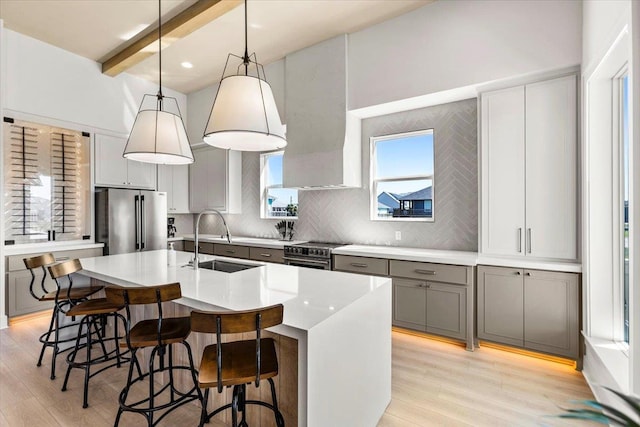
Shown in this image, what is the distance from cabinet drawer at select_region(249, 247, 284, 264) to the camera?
4488mm

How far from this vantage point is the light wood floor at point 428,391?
2072 mm

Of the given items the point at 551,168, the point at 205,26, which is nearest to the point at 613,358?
the point at 551,168

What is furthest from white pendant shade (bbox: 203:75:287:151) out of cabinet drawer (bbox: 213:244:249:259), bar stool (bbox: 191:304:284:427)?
cabinet drawer (bbox: 213:244:249:259)

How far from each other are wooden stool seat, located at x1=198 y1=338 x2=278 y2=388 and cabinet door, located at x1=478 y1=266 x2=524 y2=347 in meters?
2.24

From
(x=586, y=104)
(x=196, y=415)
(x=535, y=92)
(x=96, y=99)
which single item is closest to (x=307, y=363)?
(x=196, y=415)

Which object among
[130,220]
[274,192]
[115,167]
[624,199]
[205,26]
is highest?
[205,26]

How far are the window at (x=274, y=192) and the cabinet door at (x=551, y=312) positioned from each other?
10.8 ft

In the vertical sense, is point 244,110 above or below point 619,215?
above

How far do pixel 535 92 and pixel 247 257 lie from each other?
13.0 ft

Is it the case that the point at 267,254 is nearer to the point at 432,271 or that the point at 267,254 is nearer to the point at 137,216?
the point at 137,216

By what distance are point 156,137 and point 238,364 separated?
A: 5.91ft

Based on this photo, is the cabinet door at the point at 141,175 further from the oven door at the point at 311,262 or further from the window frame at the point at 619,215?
the window frame at the point at 619,215

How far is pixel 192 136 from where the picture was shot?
5.78 m

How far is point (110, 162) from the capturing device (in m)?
4.71
